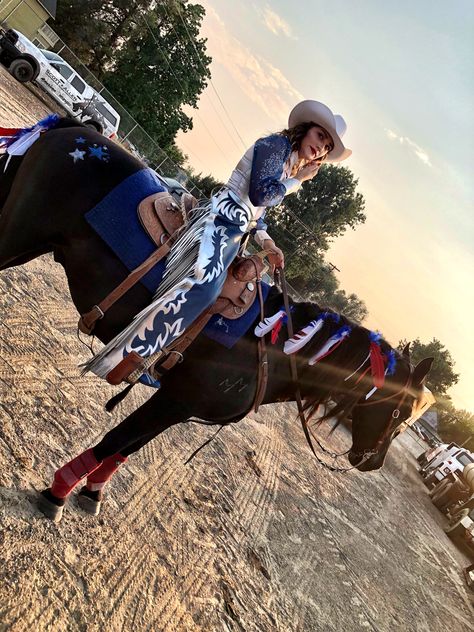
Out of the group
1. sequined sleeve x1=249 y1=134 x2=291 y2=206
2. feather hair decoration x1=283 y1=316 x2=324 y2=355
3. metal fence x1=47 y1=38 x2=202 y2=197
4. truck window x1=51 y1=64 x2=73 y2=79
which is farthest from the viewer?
metal fence x1=47 y1=38 x2=202 y2=197

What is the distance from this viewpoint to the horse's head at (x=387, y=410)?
313 cm

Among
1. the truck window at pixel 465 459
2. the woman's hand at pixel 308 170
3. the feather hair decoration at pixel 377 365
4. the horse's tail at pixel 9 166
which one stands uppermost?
the truck window at pixel 465 459

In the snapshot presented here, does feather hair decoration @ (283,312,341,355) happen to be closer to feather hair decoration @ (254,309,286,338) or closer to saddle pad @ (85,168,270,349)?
feather hair decoration @ (254,309,286,338)

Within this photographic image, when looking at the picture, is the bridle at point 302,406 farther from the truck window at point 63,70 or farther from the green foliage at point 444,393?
the green foliage at point 444,393

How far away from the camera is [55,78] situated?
52.2ft

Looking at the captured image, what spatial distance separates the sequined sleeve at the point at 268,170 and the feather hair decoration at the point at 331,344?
1090mm

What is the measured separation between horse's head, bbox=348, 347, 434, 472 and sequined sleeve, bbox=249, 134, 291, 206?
171cm

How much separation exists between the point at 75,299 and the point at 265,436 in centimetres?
545

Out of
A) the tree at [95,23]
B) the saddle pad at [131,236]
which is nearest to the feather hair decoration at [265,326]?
the saddle pad at [131,236]

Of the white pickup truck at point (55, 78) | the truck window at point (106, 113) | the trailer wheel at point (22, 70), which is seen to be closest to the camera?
the white pickup truck at point (55, 78)

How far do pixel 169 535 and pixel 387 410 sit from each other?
6.90 ft

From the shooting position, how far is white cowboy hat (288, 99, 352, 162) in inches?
99.4

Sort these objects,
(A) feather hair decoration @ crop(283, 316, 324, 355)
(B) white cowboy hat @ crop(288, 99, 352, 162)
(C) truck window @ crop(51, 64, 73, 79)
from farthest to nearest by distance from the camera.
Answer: (C) truck window @ crop(51, 64, 73, 79) < (A) feather hair decoration @ crop(283, 316, 324, 355) < (B) white cowboy hat @ crop(288, 99, 352, 162)

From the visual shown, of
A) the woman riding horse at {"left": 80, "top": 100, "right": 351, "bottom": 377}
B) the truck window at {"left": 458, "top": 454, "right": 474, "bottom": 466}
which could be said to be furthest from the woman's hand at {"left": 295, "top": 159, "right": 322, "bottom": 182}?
the truck window at {"left": 458, "top": 454, "right": 474, "bottom": 466}
